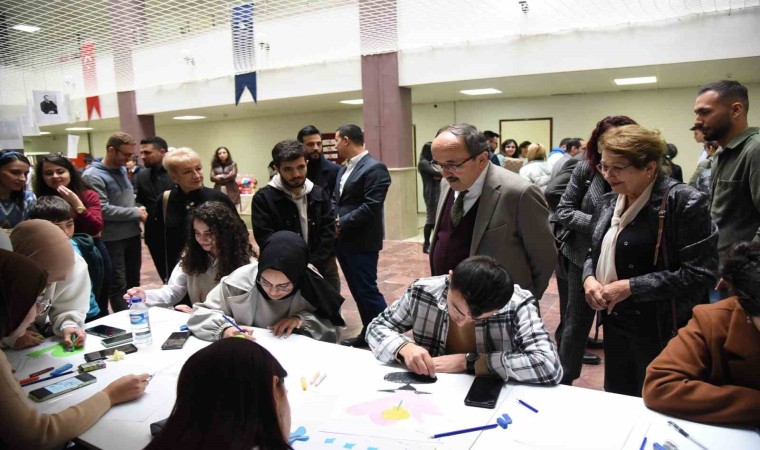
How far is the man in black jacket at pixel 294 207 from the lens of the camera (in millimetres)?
3074

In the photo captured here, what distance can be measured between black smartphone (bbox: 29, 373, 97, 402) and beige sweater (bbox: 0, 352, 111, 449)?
0.33 meters

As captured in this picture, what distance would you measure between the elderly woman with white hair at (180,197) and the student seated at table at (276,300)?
3.01 feet

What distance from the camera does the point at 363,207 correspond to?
139 inches

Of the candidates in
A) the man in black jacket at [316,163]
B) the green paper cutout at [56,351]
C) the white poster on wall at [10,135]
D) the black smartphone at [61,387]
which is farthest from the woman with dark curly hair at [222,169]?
the black smartphone at [61,387]

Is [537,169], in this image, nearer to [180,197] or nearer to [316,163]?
[316,163]

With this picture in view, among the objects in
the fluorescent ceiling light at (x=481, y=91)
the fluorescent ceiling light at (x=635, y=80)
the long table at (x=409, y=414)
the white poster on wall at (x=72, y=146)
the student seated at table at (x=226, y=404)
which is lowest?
the long table at (x=409, y=414)

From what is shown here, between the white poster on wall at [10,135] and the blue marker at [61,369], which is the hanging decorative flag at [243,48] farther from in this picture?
the blue marker at [61,369]

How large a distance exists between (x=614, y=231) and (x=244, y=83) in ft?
24.7

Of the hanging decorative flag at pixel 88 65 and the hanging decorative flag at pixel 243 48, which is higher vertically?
the hanging decorative flag at pixel 243 48

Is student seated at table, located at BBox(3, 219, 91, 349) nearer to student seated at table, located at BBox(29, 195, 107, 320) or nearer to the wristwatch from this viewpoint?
student seated at table, located at BBox(29, 195, 107, 320)

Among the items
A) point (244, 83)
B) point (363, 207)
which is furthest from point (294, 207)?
point (244, 83)

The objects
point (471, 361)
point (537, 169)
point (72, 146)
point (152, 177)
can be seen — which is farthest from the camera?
point (537, 169)

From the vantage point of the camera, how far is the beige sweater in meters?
1.40

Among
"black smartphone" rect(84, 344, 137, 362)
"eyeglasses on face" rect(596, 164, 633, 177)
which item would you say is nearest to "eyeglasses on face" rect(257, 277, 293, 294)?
"black smartphone" rect(84, 344, 137, 362)
